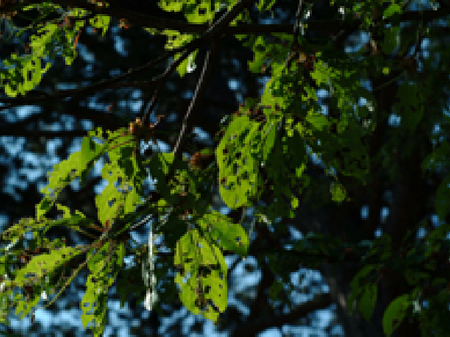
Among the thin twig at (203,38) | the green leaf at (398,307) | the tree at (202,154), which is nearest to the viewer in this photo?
the tree at (202,154)

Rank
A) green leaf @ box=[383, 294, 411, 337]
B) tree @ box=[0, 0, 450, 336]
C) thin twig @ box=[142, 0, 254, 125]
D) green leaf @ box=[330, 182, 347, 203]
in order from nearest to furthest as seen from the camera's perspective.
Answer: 1. tree @ box=[0, 0, 450, 336]
2. thin twig @ box=[142, 0, 254, 125]
3. green leaf @ box=[330, 182, 347, 203]
4. green leaf @ box=[383, 294, 411, 337]

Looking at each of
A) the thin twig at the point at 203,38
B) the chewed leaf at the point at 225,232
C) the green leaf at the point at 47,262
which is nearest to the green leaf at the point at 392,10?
the thin twig at the point at 203,38

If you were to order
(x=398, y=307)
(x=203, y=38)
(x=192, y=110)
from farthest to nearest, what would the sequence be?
(x=398, y=307) < (x=192, y=110) < (x=203, y=38)

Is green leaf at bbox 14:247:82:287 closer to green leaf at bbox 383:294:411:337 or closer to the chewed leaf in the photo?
the chewed leaf

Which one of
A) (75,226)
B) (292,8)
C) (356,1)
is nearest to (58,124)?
(292,8)

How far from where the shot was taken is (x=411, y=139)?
11.9 feet

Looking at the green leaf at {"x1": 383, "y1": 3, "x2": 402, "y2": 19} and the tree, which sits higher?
the green leaf at {"x1": 383, "y1": 3, "x2": 402, "y2": 19}

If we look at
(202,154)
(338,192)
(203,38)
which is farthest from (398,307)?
(203,38)

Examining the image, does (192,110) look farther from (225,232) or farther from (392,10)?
(392,10)

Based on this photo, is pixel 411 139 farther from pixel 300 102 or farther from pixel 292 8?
pixel 300 102

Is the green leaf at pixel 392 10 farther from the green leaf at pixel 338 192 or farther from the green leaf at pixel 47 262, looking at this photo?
the green leaf at pixel 47 262

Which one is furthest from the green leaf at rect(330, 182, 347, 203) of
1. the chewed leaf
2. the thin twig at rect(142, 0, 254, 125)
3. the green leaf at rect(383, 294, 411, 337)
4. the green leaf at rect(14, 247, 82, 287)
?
the green leaf at rect(383, 294, 411, 337)

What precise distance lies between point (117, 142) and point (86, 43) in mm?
3043

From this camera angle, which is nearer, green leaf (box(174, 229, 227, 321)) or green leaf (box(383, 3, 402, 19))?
green leaf (box(174, 229, 227, 321))
